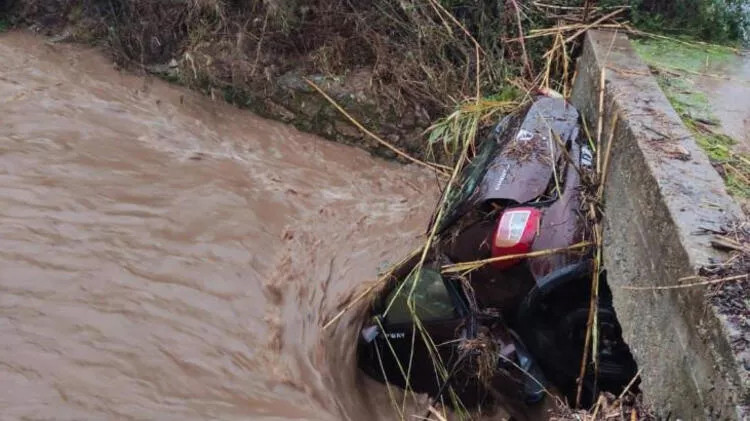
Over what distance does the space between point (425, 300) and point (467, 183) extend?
65cm

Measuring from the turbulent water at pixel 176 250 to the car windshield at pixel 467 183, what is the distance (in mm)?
885

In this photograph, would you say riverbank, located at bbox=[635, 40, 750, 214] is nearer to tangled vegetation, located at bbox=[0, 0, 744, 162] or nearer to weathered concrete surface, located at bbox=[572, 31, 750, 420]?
weathered concrete surface, located at bbox=[572, 31, 750, 420]

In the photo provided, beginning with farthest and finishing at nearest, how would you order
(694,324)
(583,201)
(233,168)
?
1. (233,168)
2. (583,201)
3. (694,324)

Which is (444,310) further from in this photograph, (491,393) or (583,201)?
(583,201)

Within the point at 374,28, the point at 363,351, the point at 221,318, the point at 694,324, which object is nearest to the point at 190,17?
the point at 374,28

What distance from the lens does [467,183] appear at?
3.98 metres

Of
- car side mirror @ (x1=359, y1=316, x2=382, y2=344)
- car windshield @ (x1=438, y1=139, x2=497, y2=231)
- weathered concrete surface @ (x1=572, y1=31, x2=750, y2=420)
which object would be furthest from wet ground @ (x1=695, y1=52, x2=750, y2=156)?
car side mirror @ (x1=359, y1=316, x2=382, y2=344)

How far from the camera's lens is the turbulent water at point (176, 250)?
12.4ft

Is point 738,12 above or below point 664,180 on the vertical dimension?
above

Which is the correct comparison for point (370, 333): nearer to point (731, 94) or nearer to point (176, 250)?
point (176, 250)

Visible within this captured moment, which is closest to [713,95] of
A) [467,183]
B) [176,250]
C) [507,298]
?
[467,183]

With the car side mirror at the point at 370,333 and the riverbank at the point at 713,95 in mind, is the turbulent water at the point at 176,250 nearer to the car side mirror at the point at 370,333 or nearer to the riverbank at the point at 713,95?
the car side mirror at the point at 370,333

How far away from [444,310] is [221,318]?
1.36 meters

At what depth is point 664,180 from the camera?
10.0 ft
